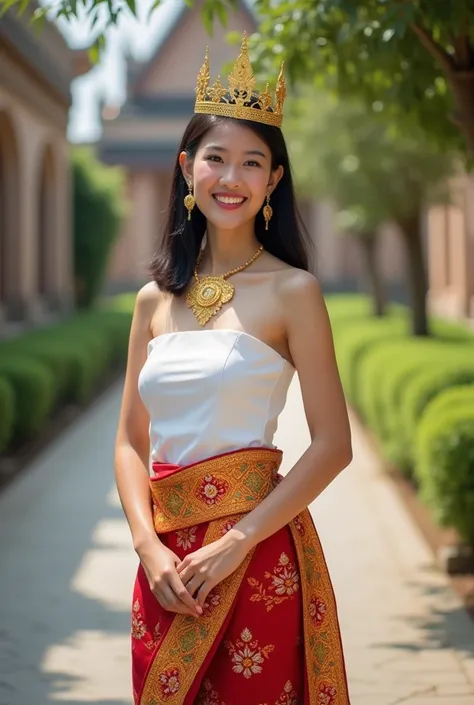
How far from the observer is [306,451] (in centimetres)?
255

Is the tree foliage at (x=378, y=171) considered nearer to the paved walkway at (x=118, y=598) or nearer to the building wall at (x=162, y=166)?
the paved walkway at (x=118, y=598)

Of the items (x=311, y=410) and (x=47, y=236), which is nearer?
(x=311, y=410)

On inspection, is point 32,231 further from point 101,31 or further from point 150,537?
point 150,537

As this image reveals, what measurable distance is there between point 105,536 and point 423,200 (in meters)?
7.34

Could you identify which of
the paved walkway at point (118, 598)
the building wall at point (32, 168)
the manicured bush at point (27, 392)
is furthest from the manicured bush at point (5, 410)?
the building wall at point (32, 168)

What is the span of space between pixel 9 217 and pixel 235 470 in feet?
38.9

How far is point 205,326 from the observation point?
265 cm

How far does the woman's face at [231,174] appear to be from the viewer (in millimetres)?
2619

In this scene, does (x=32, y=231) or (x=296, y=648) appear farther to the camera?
(x=32, y=231)

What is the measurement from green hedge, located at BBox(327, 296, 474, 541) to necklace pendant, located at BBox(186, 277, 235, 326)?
341 centimetres

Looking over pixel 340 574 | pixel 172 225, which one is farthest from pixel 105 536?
pixel 172 225

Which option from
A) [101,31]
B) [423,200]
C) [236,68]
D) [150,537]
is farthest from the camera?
[423,200]

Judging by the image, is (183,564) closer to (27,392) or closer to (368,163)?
(27,392)

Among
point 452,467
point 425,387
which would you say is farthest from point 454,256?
point 452,467
